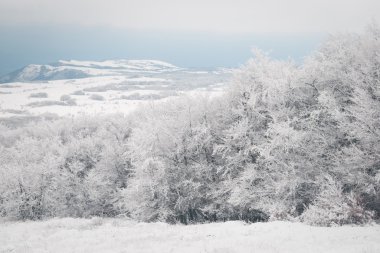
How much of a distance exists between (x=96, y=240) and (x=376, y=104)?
69.8ft

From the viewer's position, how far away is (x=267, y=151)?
31.7 metres

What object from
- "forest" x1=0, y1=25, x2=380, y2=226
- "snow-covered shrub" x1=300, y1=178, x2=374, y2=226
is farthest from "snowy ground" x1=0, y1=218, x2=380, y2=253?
"forest" x1=0, y1=25, x2=380, y2=226

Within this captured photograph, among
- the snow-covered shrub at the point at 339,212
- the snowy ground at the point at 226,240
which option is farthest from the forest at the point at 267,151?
the snowy ground at the point at 226,240

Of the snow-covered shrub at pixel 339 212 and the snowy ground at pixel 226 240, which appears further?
the snow-covered shrub at pixel 339 212

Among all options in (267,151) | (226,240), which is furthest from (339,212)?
(267,151)

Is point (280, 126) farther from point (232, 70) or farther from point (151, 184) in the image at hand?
point (151, 184)

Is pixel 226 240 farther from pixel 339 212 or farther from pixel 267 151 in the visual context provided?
pixel 267 151

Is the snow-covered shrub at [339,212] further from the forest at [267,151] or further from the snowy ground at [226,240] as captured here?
the snowy ground at [226,240]

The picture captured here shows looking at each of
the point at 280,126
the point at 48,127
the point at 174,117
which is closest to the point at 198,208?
the point at 174,117

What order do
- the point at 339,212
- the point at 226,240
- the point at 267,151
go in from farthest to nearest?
1. the point at 267,151
2. the point at 339,212
3. the point at 226,240

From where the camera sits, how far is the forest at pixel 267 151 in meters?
26.6

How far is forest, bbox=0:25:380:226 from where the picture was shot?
26.6 meters

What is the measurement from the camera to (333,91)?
3278 cm

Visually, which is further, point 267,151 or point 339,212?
point 267,151
